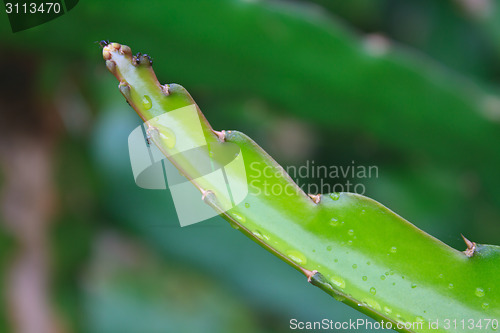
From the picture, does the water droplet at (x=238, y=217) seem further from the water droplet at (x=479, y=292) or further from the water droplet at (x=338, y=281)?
the water droplet at (x=479, y=292)

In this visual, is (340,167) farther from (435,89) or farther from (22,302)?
(22,302)

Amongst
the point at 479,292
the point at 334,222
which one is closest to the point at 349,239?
the point at 334,222

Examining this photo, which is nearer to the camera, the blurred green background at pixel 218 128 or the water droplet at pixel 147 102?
the water droplet at pixel 147 102

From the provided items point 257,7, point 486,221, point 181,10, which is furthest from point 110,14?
point 486,221

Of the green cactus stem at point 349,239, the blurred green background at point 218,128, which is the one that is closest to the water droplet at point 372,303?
the green cactus stem at point 349,239

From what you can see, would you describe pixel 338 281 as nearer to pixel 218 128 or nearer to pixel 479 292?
pixel 479 292

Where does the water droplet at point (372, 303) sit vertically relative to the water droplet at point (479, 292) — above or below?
below

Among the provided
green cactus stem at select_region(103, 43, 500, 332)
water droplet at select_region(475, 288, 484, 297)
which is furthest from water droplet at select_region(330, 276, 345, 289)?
water droplet at select_region(475, 288, 484, 297)
